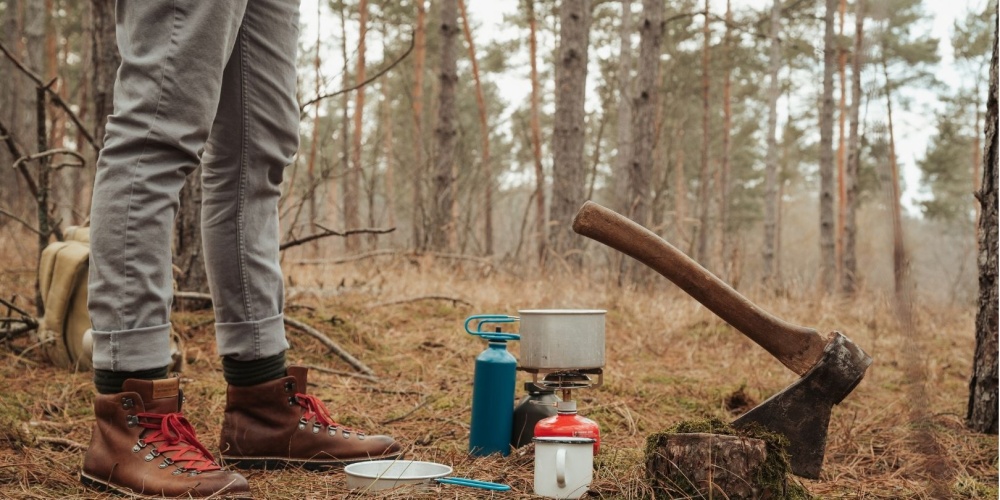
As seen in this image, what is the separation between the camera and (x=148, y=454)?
1.75 m

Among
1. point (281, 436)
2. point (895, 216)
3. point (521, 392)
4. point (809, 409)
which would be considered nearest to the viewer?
point (895, 216)

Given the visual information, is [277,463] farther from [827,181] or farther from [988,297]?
[827,181]

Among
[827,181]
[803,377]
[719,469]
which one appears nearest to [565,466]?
[719,469]

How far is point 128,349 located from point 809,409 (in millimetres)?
1629

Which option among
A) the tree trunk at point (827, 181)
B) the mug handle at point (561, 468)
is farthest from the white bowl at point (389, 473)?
the tree trunk at point (827, 181)

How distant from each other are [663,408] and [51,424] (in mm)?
2156

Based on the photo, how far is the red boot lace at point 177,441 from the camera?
5.76 feet

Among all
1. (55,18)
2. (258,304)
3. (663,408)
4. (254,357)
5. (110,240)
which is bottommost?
(663,408)

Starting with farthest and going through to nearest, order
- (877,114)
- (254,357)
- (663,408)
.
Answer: (663,408) → (254,357) → (877,114)

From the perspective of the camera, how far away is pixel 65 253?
3049mm

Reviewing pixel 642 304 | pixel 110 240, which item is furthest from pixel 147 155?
pixel 642 304

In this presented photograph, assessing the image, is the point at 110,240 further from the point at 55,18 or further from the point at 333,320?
the point at 55,18

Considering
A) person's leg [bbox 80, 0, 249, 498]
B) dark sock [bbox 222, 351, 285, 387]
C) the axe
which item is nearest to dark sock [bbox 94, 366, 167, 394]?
person's leg [bbox 80, 0, 249, 498]

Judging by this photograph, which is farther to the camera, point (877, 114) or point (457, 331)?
point (457, 331)
